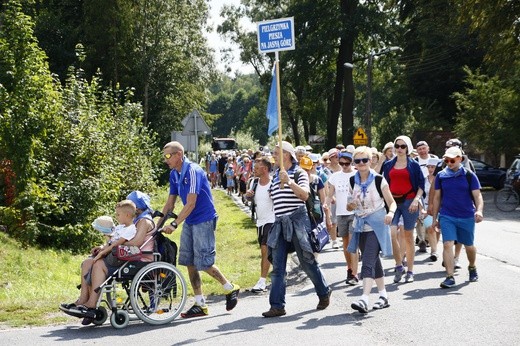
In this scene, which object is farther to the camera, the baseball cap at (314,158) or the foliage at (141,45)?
the foliage at (141,45)

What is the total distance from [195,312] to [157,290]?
670 millimetres

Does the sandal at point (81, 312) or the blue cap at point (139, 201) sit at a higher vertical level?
the blue cap at point (139, 201)

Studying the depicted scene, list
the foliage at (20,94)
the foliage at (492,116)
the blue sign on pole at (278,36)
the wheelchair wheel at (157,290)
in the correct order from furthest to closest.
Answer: the foliage at (492,116), the foliage at (20,94), the blue sign on pole at (278,36), the wheelchair wheel at (157,290)

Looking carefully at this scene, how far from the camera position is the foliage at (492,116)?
35844 mm

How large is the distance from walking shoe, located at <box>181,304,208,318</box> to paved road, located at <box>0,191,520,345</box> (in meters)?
0.09

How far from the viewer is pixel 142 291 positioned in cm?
859

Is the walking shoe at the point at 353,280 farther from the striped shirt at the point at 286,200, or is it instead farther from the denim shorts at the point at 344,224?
the striped shirt at the point at 286,200

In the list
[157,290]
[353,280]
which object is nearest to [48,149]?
[353,280]

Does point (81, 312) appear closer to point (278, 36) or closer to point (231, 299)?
point (231, 299)

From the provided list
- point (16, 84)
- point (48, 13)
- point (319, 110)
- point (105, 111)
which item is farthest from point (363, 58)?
point (16, 84)

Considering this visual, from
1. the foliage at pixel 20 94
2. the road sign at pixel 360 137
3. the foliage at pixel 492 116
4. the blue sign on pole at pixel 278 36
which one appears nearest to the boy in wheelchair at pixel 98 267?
the blue sign on pole at pixel 278 36

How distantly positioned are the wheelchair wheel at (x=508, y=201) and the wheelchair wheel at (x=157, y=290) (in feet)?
64.5

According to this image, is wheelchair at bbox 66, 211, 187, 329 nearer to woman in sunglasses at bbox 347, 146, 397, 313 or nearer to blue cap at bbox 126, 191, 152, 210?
blue cap at bbox 126, 191, 152, 210

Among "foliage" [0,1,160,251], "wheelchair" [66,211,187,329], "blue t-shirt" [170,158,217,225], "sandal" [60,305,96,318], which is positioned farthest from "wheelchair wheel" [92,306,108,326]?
"foliage" [0,1,160,251]
